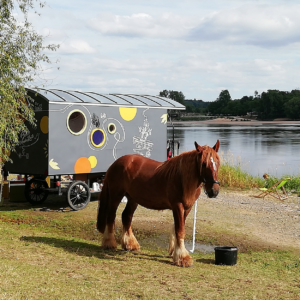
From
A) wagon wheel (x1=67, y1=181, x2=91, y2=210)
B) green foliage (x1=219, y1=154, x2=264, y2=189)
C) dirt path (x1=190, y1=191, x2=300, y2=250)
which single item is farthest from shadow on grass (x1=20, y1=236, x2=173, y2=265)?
green foliage (x1=219, y1=154, x2=264, y2=189)

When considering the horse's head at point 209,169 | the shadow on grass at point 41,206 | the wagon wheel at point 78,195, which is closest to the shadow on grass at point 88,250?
the horse's head at point 209,169

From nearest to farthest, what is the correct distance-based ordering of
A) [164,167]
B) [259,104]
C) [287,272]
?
[287,272]
[164,167]
[259,104]

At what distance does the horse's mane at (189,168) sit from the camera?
618 cm

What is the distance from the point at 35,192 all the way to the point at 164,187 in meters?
6.11

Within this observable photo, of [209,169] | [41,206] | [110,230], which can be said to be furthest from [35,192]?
[209,169]

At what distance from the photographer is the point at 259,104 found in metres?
110

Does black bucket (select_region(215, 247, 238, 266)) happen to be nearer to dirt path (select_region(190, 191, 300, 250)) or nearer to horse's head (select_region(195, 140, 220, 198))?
horse's head (select_region(195, 140, 220, 198))

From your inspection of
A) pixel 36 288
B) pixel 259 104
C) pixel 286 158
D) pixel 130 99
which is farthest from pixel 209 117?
pixel 36 288

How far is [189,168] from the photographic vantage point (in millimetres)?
6473

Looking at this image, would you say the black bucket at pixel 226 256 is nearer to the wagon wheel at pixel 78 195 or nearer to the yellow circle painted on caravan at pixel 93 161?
the wagon wheel at pixel 78 195

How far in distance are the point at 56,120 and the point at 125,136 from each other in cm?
Answer: 220

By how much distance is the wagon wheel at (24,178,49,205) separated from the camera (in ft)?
39.1

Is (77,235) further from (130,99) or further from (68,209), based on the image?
(130,99)

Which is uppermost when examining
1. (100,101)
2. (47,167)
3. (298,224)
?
(100,101)
